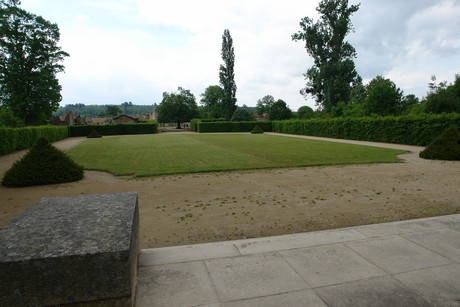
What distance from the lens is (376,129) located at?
27031mm

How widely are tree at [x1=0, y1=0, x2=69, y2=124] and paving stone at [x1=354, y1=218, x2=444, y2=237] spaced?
148ft

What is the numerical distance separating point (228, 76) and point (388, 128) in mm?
44236

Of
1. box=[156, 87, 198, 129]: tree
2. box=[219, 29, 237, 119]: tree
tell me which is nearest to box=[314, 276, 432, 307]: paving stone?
box=[219, 29, 237, 119]: tree

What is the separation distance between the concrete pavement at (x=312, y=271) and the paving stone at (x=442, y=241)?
12mm

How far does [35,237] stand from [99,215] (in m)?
0.64

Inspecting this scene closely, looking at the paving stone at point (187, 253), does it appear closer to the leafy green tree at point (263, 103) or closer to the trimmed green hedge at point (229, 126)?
the trimmed green hedge at point (229, 126)

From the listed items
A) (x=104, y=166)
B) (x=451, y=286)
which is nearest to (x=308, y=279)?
(x=451, y=286)

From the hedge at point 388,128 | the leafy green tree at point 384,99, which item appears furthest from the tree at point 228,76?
the leafy green tree at point 384,99

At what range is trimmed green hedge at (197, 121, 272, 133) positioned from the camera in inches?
2181

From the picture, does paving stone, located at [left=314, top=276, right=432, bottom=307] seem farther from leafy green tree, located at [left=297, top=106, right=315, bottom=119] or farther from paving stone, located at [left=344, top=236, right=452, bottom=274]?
leafy green tree, located at [left=297, top=106, right=315, bottom=119]

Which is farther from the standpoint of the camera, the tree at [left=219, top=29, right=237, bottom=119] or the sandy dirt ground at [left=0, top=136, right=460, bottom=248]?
the tree at [left=219, top=29, right=237, bottom=119]

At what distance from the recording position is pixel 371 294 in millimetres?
2715

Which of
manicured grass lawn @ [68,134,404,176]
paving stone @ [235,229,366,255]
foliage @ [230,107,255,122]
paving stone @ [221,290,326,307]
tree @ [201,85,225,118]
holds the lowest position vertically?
manicured grass lawn @ [68,134,404,176]

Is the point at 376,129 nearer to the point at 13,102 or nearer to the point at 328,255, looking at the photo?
the point at 328,255
